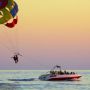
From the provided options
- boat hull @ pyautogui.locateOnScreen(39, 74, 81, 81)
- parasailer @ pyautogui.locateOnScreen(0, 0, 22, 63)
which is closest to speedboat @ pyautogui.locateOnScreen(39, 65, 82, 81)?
boat hull @ pyautogui.locateOnScreen(39, 74, 81, 81)

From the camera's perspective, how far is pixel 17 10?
6525cm

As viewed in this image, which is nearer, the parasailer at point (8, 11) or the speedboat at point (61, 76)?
the parasailer at point (8, 11)

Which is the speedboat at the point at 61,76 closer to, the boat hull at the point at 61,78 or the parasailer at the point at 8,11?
the boat hull at the point at 61,78

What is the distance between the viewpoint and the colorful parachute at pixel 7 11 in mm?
63188

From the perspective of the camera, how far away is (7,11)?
64.6 metres

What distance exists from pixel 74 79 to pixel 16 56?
56641 millimetres

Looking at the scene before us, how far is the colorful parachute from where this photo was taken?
63.2 m

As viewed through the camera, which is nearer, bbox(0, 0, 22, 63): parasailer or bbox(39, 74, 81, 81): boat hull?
bbox(0, 0, 22, 63): parasailer

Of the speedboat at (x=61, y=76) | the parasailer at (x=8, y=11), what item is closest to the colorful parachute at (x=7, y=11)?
the parasailer at (x=8, y=11)

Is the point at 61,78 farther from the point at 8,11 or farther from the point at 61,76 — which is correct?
the point at 8,11

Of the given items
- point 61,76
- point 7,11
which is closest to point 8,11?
point 7,11

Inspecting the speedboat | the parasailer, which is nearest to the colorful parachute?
the parasailer

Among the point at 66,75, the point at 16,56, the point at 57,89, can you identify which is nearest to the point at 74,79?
the point at 66,75

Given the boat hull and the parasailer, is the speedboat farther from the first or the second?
the parasailer
